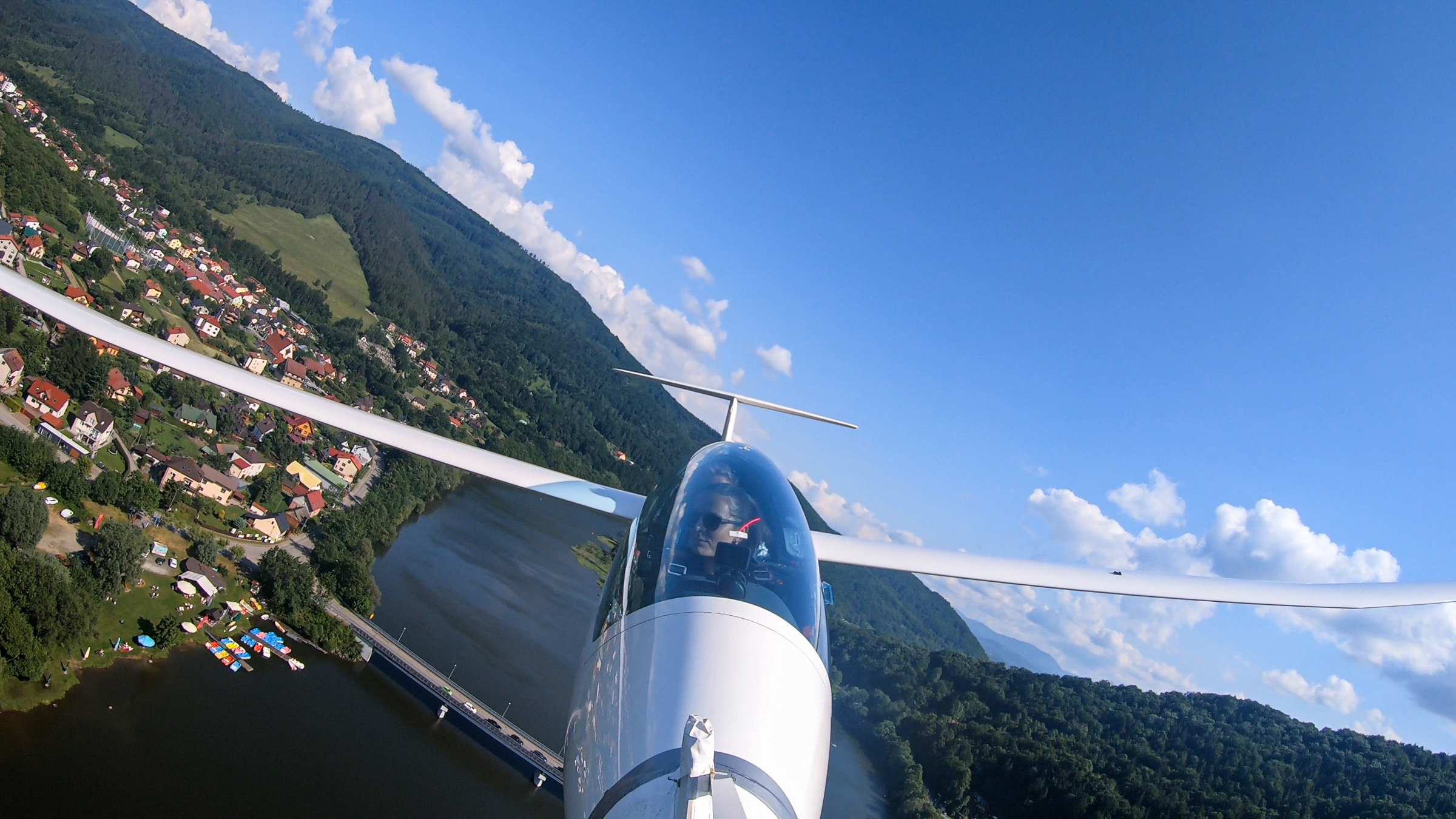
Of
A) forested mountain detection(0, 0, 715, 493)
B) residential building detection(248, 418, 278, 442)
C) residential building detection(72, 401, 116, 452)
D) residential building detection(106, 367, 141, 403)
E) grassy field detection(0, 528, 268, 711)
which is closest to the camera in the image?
grassy field detection(0, 528, 268, 711)

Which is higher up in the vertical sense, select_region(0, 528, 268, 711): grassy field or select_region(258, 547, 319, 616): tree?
select_region(258, 547, 319, 616): tree

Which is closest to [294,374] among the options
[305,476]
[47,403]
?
[305,476]

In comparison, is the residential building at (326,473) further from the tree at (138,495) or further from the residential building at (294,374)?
the residential building at (294,374)

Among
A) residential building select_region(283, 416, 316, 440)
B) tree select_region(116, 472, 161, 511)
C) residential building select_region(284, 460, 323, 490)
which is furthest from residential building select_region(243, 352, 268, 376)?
tree select_region(116, 472, 161, 511)

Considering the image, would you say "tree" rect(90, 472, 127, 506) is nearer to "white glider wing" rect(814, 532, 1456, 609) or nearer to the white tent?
A: the white tent

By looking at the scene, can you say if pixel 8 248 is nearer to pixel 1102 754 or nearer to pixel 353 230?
pixel 1102 754
